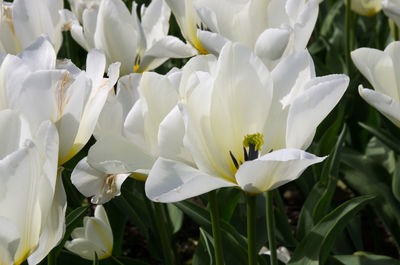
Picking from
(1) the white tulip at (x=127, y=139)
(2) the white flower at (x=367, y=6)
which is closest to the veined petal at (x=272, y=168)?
(1) the white tulip at (x=127, y=139)

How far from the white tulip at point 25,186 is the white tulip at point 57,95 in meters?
0.04

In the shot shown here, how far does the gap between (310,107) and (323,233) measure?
18.8 inches

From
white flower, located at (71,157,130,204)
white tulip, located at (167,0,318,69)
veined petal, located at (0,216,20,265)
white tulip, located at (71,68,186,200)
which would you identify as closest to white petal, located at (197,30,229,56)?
white tulip, located at (167,0,318,69)

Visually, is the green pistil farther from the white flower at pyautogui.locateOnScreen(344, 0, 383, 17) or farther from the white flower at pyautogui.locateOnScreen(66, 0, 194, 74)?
the white flower at pyautogui.locateOnScreen(344, 0, 383, 17)

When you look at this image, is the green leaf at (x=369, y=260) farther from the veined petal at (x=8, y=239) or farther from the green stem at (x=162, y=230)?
the veined petal at (x=8, y=239)

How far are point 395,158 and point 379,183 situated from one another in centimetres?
10

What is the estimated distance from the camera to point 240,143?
94cm

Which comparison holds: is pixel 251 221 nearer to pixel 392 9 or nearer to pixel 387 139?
pixel 392 9

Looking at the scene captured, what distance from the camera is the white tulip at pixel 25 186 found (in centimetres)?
74

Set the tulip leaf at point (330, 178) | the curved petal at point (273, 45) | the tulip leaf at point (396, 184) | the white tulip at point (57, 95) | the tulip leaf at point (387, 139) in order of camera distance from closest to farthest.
A: the white tulip at point (57, 95)
the curved petal at point (273, 45)
the tulip leaf at point (330, 178)
the tulip leaf at point (387, 139)
the tulip leaf at point (396, 184)

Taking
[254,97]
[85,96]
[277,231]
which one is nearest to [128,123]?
[85,96]

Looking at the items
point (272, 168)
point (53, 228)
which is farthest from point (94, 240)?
point (272, 168)

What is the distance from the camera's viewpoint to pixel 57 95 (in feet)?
2.89

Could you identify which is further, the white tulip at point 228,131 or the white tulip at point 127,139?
the white tulip at point 127,139
